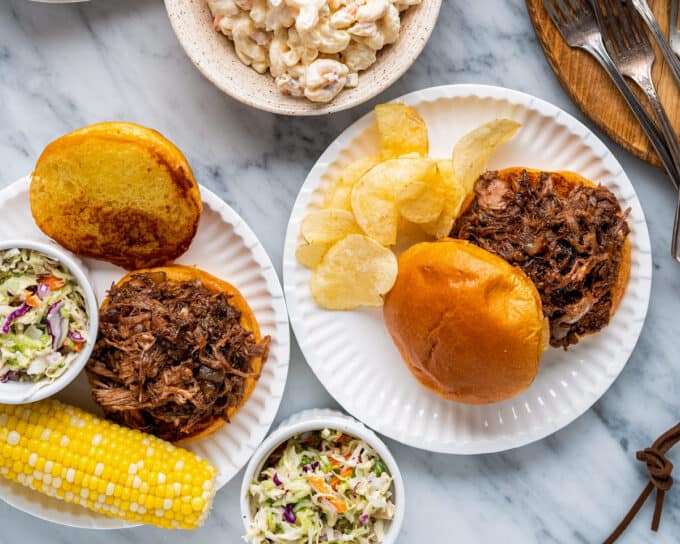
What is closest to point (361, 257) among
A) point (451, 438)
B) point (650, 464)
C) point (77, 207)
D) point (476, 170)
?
point (476, 170)

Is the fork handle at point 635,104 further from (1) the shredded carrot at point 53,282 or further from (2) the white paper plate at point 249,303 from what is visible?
(1) the shredded carrot at point 53,282

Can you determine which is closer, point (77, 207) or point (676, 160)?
point (77, 207)

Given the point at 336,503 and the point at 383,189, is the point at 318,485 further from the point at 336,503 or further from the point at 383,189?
the point at 383,189

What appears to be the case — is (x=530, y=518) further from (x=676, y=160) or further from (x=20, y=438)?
(x=20, y=438)

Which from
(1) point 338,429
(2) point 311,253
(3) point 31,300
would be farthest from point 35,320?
(1) point 338,429

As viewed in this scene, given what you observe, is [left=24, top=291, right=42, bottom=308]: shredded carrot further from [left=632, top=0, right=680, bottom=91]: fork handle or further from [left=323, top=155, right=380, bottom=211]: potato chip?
[left=632, top=0, right=680, bottom=91]: fork handle
